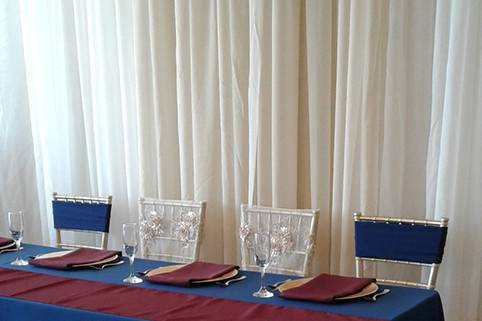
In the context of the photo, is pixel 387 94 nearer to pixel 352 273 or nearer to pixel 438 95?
pixel 438 95

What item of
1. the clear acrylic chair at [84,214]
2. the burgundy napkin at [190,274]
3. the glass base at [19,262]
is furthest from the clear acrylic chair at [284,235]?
the glass base at [19,262]

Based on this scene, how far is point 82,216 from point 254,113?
3.69 ft

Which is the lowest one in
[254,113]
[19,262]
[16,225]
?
[19,262]

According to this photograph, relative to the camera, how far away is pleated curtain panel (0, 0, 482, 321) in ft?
8.79

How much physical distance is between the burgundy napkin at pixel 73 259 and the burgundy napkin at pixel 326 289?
912mm

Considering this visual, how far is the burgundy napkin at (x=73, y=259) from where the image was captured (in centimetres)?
232

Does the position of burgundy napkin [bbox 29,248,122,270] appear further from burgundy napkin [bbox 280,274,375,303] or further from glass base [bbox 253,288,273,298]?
burgundy napkin [bbox 280,274,375,303]

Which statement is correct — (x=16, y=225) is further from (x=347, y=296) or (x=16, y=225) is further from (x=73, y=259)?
(x=347, y=296)

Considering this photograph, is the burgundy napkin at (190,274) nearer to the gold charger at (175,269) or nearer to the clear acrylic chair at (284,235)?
the gold charger at (175,269)

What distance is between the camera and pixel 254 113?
3137 mm

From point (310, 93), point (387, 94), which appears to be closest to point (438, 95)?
point (387, 94)

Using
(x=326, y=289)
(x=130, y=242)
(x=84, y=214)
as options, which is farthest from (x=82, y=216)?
(x=326, y=289)

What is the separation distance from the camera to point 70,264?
2312 millimetres

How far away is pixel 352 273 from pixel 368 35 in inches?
49.0
